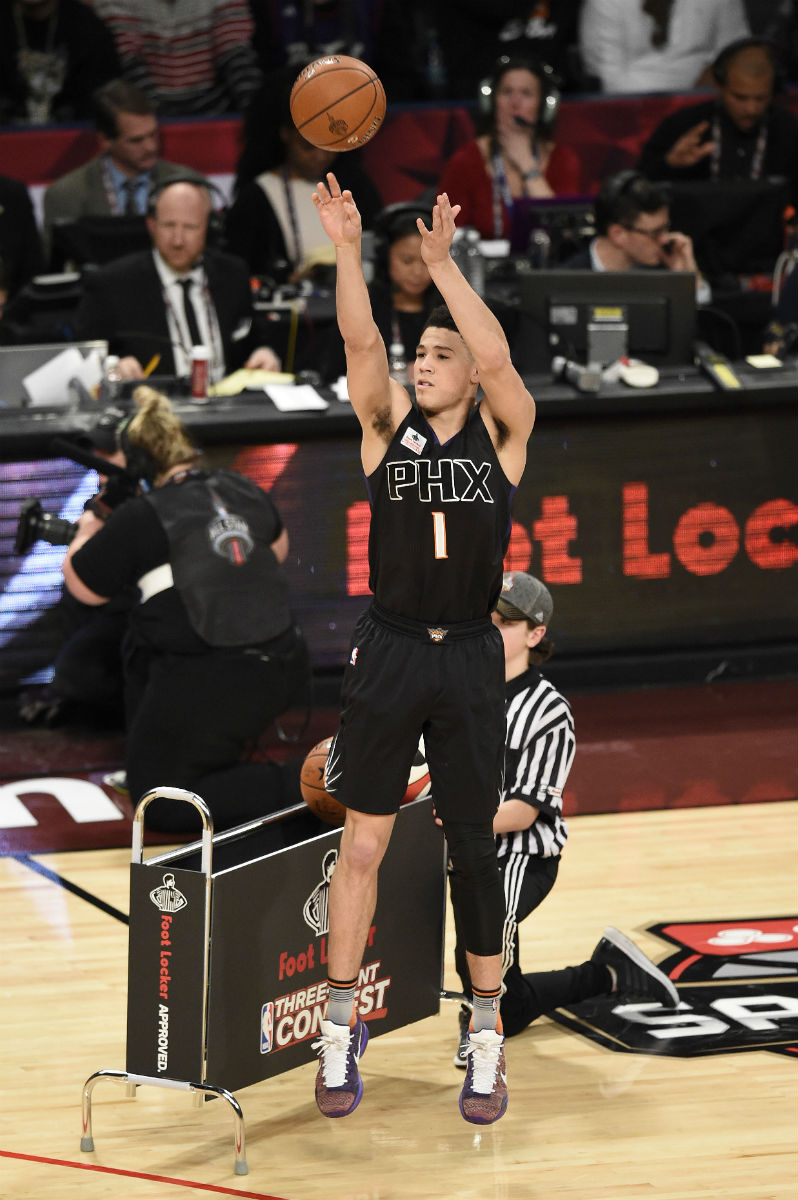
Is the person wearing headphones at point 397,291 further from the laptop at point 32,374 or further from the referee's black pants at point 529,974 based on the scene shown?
the referee's black pants at point 529,974

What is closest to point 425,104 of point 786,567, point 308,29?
point 308,29

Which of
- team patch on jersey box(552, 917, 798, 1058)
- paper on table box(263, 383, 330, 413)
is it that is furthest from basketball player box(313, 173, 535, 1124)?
paper on table box(263, 383, 330, 413)

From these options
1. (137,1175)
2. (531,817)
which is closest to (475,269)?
(531,817)

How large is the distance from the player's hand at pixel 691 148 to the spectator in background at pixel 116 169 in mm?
3024

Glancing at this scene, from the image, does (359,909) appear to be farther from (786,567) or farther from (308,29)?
(308,29)

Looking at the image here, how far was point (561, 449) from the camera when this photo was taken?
25.8 ft

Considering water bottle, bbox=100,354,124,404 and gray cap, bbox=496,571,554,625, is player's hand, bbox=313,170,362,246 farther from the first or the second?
water bottle, bbox=100,354,124,404

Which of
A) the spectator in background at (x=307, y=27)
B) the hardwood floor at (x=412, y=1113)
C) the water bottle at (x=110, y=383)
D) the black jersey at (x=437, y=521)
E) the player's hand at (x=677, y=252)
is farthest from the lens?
the spectator in background at (x=307, y=27)

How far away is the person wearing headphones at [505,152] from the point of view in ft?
31.3

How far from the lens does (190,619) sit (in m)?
6.46

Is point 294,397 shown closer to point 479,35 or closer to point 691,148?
point 691,148

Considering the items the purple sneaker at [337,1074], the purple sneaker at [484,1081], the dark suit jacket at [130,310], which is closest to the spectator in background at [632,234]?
the dark suit jacket at [130,310]

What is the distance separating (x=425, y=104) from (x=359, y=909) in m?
7.71

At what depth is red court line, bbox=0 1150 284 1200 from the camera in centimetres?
409
